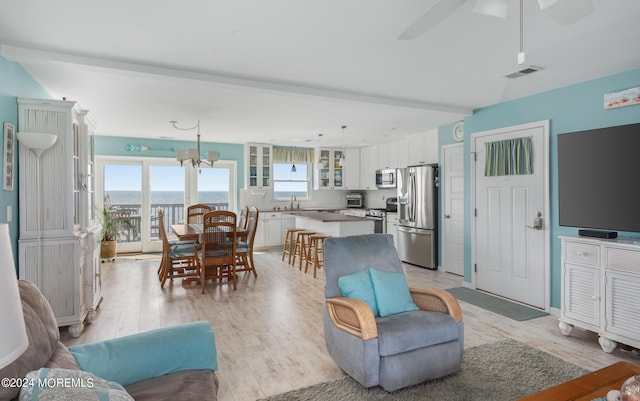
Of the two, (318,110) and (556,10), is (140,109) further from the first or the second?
(556,10)

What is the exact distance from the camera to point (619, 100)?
339 cm

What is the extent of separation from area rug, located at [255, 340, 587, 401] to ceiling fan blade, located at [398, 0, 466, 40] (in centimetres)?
209

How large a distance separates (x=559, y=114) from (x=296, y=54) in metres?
2.86

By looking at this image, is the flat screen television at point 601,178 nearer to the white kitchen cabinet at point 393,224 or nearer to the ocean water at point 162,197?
the white kitchen cabinet at point 393,224

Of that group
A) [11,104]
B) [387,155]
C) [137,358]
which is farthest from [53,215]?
[387,155]

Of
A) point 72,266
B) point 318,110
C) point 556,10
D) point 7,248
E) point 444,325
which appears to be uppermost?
point 318,110

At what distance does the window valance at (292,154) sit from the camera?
8492 millimetres

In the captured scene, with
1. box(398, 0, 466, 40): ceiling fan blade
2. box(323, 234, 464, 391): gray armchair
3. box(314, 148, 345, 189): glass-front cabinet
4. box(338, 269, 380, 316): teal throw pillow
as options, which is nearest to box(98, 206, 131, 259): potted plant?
box(314, 148, 345, 189): glass-front cabinet

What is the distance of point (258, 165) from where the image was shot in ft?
27.1

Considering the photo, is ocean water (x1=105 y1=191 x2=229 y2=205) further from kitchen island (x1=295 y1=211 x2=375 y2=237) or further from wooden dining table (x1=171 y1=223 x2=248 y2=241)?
kitchen island (x1=295 y1=211 x2=375 y2=237)

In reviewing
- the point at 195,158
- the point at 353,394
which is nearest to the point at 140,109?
the point at 195,158

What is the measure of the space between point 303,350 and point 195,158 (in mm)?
3624

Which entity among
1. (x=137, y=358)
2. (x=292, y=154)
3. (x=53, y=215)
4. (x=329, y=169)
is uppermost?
(x=292, y=154)

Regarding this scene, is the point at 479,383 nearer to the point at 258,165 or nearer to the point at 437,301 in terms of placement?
the point at 437,301
